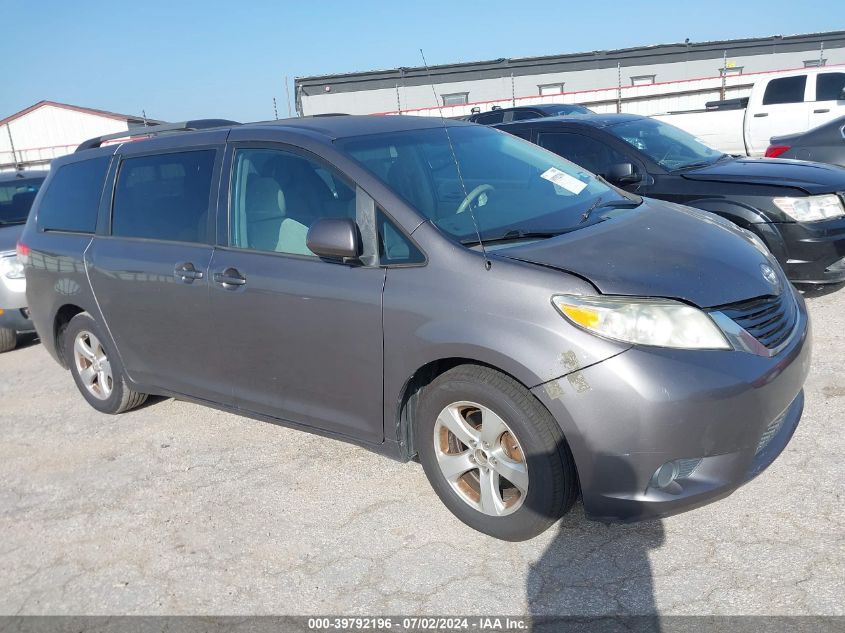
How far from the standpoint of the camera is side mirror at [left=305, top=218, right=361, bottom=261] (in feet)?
10.5

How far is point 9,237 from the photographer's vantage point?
23.9 feet

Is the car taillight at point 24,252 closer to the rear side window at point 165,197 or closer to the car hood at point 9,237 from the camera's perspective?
the rear side window at point 165,197

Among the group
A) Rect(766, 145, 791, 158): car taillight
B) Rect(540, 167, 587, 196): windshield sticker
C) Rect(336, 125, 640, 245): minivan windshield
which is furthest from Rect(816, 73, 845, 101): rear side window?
Rect(540, 167, 587, 196): windshield sticker

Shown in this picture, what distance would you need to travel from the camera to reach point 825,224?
548cm

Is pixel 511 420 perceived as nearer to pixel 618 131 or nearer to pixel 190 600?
pixel 190 600

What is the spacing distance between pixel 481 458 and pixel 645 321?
887 mm

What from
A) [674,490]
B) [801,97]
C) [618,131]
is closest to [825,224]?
[618,131]

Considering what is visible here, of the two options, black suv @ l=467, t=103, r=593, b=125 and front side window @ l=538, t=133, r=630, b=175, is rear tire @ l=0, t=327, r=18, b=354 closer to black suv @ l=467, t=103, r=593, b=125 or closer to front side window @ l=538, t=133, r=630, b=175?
front side window @ l=538, t=133, r=630, b=175

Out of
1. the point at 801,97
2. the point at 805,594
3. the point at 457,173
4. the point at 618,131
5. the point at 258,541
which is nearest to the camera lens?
the point at 805,594

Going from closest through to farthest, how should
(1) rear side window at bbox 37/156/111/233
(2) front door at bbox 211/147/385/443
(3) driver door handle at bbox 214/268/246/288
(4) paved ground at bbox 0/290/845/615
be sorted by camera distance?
(4) paved ground at bbox 0/290/845/615 → (2) front door at bbox 211/147/385/443 → (3) driver door handle at bbox 214/268/246/288 → (1) rear side window at bbox 37/156/111/233

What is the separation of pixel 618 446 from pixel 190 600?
1.81 meters

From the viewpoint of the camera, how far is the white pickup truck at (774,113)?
12.9 meters

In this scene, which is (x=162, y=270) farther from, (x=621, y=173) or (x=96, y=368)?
(x=621, y=173)

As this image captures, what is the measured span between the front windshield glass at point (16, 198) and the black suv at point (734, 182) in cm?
570
